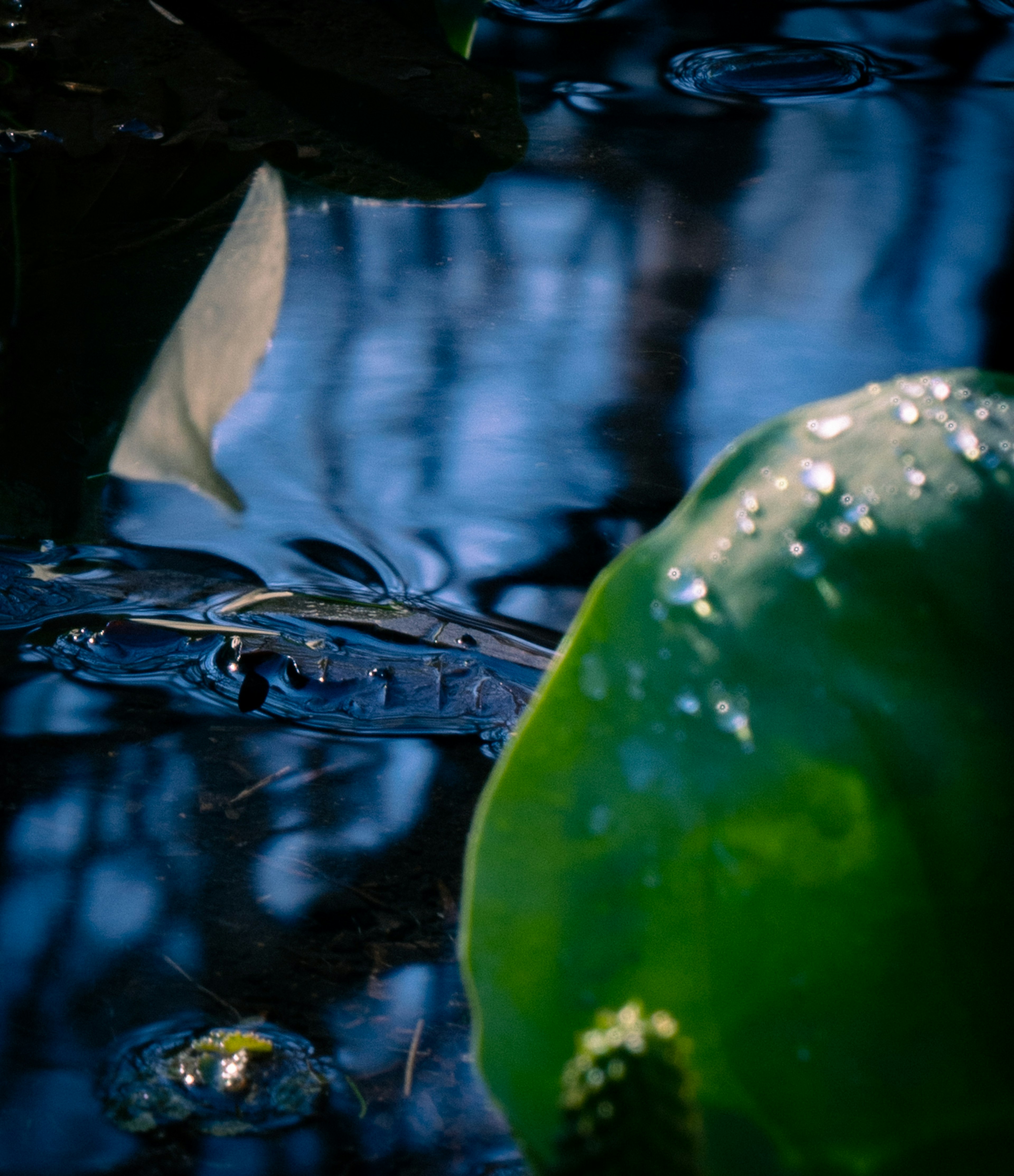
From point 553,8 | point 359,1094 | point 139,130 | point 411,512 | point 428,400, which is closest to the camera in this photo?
point 359,1094

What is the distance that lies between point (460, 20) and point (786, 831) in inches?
37.7

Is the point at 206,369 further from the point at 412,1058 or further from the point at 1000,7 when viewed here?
the point at 1000,7

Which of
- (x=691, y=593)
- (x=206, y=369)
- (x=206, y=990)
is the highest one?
(x=691, y=593)

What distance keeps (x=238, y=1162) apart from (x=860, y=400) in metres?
0.36

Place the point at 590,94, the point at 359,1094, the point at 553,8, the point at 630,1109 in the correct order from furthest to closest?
the point at 553,8
the point at 590,94
the point at 359,1094
the point at 630,1109

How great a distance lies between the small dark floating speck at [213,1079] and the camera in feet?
1.40

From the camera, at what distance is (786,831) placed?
28 centimetres

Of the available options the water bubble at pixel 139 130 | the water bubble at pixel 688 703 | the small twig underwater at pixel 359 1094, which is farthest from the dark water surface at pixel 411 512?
the water bubble at pixel 688 703

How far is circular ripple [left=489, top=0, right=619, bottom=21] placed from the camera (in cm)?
139

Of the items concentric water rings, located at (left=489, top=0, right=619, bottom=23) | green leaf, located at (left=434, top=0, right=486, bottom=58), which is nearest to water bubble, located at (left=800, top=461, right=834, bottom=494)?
green leaf, located at (left=434, top=0, right=486, bottom=58)

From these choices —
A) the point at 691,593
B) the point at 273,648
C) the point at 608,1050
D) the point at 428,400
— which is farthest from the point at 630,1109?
the point at 428,400

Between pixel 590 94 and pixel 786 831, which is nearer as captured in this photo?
pixel 786 831

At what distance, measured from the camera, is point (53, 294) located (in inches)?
38.0

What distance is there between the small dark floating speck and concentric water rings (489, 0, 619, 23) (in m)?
1.33
